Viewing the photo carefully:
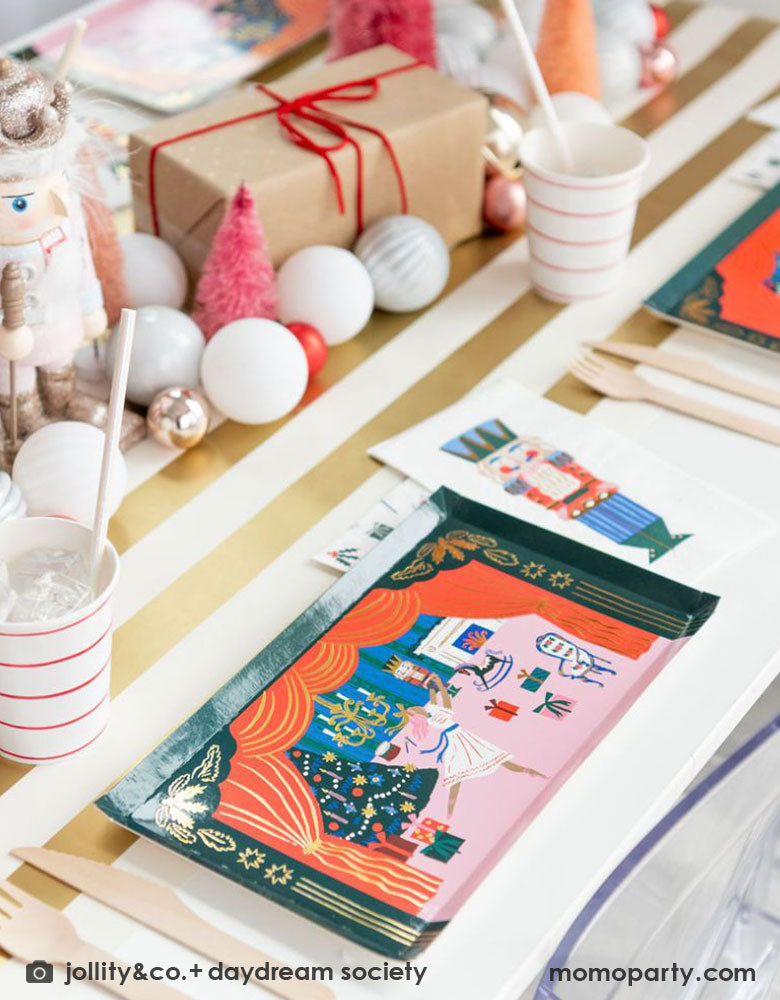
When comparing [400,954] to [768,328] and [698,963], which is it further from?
[768,328]

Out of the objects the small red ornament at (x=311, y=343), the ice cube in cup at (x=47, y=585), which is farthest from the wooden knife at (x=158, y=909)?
the small red ornament at (x=311, y=343)

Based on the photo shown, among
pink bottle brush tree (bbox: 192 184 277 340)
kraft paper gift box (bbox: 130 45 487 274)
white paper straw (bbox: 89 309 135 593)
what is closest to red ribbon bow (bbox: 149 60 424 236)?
kraft paper gift box (bbox: 130 45 487 274)

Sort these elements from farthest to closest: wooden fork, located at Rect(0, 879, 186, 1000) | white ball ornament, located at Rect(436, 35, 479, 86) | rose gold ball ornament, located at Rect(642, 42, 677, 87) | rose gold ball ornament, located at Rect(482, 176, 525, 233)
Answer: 1. rose gold ball ornament, located at Rect(642, 42, 677, 87)
2. white ball ornament, located at Rect(436, 35, 479, 86)
3. rose gold ball ornament, located at Rect(482, 176, 525, 233)
4. wooden fork, located at Rect(0, 879, 186, 1000)

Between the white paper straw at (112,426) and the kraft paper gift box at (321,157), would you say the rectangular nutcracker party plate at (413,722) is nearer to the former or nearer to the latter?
the white paper straw at (112,426)

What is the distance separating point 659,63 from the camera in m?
1.58

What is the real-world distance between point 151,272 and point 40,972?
2.06 ft

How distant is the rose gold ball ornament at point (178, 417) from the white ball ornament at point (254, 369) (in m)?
0.02

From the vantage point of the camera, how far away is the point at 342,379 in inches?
46.7

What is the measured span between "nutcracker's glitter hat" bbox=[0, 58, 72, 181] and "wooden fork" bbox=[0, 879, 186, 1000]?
47 centimetres

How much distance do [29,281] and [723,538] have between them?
0.54 meters

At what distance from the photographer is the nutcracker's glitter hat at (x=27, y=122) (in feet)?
2.92

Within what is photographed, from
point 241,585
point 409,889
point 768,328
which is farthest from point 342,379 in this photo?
point 409,889

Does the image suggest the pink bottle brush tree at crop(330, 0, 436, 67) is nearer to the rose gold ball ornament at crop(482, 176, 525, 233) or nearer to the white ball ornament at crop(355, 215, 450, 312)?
the rose gold ball ornament at crop(482, 176, 525, 233)

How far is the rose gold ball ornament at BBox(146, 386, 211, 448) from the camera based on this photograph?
3.50 feet
